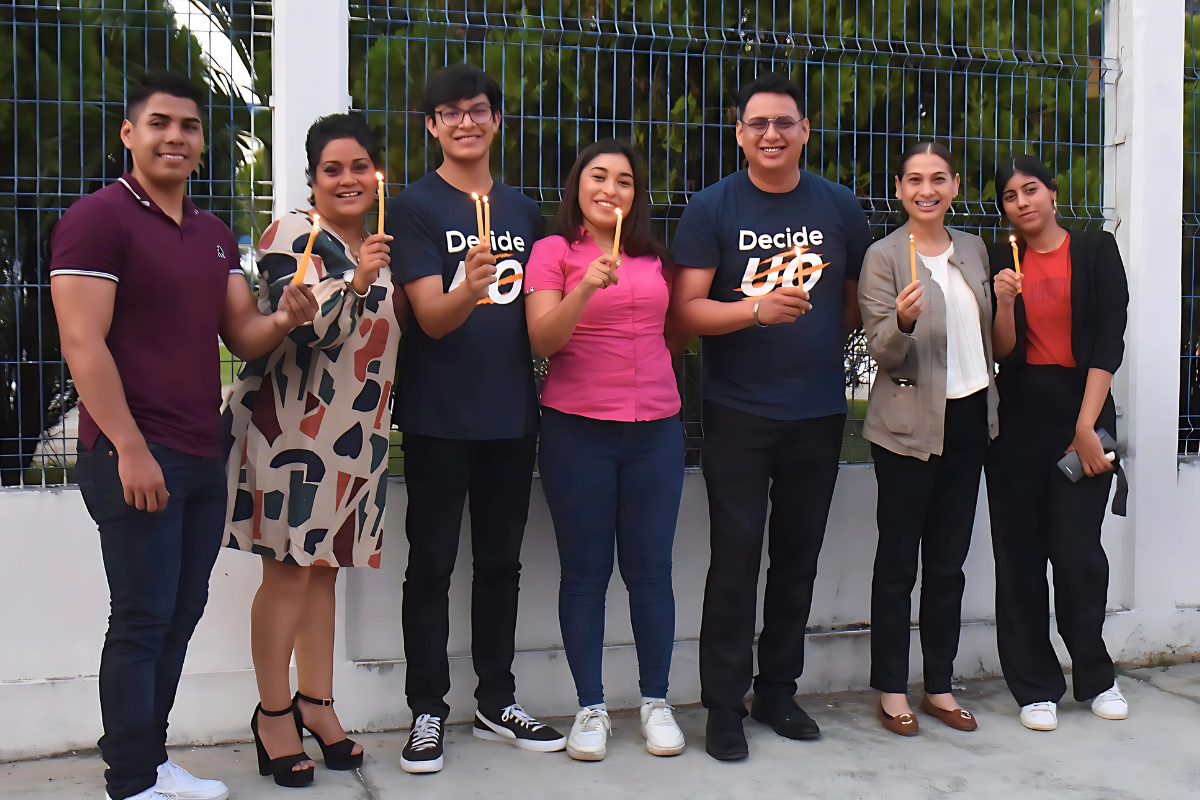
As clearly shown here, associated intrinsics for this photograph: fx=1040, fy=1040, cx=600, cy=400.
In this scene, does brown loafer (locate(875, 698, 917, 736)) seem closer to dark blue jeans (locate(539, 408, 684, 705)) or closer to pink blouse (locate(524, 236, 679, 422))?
dark blue jeans (locate(539, 408, 684, 705))

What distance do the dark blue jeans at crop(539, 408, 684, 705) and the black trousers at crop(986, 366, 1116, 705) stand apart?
1229 mm

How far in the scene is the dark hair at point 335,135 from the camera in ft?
9.73

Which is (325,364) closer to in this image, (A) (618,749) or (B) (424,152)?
(B) (424,152)

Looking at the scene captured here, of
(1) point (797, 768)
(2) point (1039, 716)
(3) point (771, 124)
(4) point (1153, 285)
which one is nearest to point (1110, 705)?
(2) point (1039, 716)

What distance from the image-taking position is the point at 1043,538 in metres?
3.67

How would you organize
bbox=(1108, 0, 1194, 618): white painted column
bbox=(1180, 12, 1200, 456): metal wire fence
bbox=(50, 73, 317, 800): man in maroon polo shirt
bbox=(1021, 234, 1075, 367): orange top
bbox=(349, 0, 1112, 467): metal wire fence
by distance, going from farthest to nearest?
bbox=(1180, 12, 1200, 456): metal wire fence
bbox=(1108, 0, 1194, 618): white painted column
bbox=(349, 0, 1112, 467): metal wire fence
bbox=(1021, 234, 1075, 367): orange top
bbox=(50, 73, 317, 800): man in maroon polo shirt

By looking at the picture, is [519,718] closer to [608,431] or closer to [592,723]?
[592,723]

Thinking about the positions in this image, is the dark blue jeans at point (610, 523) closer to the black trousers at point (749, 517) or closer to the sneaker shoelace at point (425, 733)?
the black trousers at point (749, 517)

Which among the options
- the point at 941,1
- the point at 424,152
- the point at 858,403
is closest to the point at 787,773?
the point at 858,403

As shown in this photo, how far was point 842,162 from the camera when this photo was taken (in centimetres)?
415

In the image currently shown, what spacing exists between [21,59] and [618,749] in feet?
9.70

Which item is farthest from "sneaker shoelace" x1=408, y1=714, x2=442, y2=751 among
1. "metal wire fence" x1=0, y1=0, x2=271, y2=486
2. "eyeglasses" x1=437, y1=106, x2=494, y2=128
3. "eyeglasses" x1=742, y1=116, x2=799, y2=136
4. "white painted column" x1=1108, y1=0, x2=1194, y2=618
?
"white painted column" x1=1108, y1=0, x2=1194, y2=618

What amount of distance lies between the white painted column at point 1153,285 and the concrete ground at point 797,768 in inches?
34.5

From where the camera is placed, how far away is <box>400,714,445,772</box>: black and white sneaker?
10.3 ft
